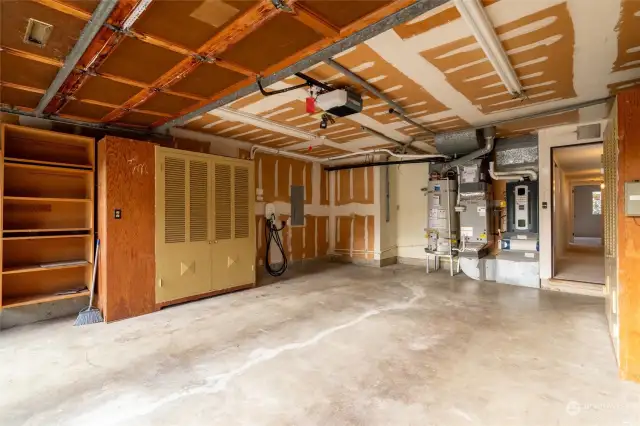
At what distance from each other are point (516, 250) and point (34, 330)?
260 inches

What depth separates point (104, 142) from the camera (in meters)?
3.60

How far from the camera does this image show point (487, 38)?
2.30m

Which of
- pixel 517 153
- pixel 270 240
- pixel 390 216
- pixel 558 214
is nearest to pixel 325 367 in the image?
pixel 270 240

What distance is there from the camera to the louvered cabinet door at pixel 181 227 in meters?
3.98

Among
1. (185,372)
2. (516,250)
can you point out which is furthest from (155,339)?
(516,250)

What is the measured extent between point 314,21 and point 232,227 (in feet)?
11.2

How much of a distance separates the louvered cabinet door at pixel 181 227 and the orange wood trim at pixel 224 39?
1.22m

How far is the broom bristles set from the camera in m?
3.47

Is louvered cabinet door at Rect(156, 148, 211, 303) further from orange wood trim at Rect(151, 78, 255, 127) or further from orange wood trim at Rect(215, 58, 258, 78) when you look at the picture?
orange wood trim at Rect(215, 58, 258, 78)

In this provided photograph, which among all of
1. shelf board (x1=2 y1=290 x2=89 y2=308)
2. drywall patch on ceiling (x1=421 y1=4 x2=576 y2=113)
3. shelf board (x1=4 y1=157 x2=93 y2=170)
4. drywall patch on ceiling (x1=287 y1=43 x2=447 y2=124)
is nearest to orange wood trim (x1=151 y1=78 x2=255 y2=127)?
drywall patch on ceiling (x1=287 y1=43 x2=447 y2=124)

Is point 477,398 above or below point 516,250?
below

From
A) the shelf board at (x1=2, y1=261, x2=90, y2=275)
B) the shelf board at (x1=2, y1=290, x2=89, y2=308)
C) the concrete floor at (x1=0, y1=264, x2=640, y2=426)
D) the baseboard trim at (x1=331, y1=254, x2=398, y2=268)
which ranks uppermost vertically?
the shelf board at (x1=2, y1=261, x2=90, y2=275)

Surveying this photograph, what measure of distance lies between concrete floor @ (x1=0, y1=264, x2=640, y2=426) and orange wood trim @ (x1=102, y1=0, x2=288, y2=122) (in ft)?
7.92

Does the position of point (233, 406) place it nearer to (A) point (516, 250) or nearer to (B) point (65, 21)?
(B) point (65, 21)
